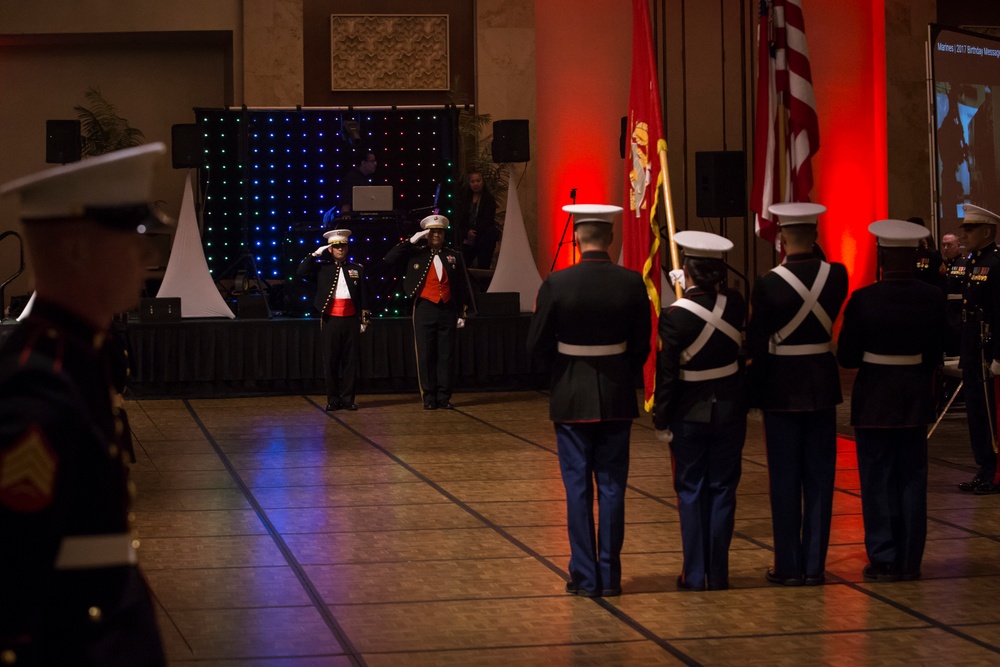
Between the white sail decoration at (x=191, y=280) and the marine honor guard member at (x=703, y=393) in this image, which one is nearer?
the marine honor guard member at (x=703, y=393)

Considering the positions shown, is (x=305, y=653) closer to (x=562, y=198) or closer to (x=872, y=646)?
(x=872, y=646)

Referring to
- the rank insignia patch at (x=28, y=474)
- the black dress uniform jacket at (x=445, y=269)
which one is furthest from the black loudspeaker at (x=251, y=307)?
the rank insignia patch at (x=28, y=474)

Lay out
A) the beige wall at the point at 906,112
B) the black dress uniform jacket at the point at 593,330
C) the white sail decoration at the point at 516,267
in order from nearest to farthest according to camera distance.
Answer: the black dress uniform jacket at the point at 593,330
the white sail decoration at the point at 516,267
the beige wall at the point at 906,112

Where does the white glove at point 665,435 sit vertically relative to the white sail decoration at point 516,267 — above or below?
below

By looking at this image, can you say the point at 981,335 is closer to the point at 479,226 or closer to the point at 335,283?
the point at 335,283

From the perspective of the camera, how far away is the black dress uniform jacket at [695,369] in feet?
16.8

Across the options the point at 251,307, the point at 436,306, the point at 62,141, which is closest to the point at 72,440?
the point at 436,306

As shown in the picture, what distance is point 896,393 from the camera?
207 inches

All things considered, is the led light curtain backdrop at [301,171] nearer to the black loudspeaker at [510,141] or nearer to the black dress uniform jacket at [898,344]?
the black loudspeaker at [510,141]

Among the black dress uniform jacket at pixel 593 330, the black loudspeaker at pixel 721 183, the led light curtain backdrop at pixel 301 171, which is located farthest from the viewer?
the led light curtain backdrop at pixel 301 171

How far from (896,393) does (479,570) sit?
6.28ft

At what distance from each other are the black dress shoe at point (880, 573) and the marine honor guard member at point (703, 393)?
0.72 meters

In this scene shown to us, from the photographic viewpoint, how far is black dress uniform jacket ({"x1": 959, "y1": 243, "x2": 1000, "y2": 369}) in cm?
717

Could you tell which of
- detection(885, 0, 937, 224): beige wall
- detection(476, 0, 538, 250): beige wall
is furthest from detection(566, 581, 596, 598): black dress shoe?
detection(476, 0, 538, 250): beige wall
